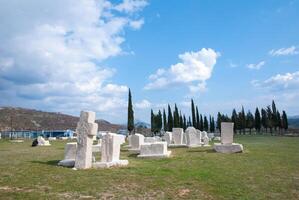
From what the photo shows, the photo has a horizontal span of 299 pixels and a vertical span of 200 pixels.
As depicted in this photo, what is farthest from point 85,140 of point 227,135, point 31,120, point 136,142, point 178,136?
point 31,120

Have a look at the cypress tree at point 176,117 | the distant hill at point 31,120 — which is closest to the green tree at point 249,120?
the cypress tree at point 176,117

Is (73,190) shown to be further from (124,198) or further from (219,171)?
(219,171)

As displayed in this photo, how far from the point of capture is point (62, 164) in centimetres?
1566

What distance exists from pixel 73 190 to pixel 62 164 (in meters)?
5.55

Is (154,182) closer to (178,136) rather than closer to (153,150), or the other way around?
(153,150)

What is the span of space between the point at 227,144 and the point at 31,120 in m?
104

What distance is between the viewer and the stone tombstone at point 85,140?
579 inches

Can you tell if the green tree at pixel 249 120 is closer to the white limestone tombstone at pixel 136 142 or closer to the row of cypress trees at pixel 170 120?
the row of cypress trees at pixel 170 120

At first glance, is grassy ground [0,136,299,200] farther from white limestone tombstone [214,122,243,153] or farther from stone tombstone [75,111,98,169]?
white limestone tombstone [214,122,243,153]

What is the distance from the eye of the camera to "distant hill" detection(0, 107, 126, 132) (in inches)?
4227

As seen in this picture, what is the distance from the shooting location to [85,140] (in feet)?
49.1

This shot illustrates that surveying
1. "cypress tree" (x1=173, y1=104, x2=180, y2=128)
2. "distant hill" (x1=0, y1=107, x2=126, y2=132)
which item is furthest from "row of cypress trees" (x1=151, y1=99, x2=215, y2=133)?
"distant hill" (x1=0, y1=107, x2=126, y2=132)

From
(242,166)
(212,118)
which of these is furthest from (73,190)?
(212,118)

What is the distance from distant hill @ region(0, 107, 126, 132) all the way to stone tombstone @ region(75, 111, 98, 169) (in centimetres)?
9513
